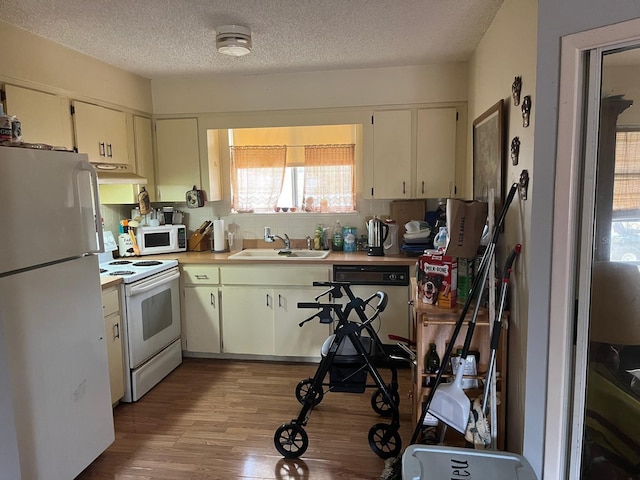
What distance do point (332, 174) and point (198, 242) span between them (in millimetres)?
1410

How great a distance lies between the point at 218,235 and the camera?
401cm

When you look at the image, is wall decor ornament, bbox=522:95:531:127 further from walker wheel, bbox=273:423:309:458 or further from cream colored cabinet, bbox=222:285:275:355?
cream colored cabinet, bbox=222:285:275:355

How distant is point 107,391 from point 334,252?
2109 millimetres

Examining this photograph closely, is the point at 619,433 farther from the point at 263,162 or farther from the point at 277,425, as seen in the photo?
the point at 263,162

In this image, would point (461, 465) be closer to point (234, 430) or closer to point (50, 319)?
point (234, 430)

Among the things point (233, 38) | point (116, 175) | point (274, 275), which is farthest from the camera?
point (274, 275)

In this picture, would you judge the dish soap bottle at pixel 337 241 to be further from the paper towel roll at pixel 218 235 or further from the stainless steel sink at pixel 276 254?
the paper towel roll at pixel 218 235

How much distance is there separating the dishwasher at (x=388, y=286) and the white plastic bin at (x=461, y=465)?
1.51 metres

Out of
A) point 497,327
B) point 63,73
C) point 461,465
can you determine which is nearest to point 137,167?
point 63,73

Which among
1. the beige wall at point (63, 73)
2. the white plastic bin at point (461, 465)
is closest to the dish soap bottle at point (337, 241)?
the beige wall at point (63, 73)

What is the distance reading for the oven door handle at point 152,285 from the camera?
301 centimetres

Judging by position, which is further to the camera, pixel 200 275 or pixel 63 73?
pixel 200 275

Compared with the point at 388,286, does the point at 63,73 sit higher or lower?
higher

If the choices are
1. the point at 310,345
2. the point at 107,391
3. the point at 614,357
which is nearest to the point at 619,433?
the point at 614,357
